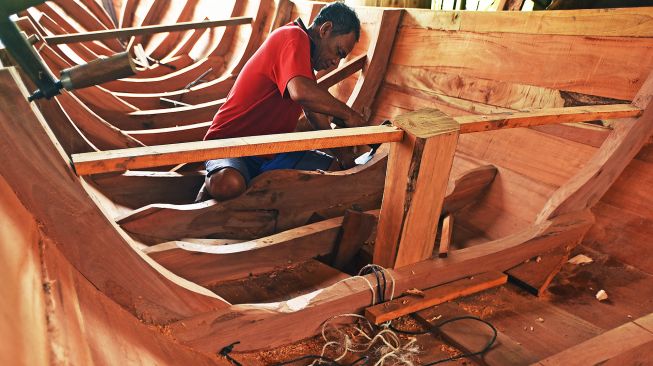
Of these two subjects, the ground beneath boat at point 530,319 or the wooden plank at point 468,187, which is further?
the wooden plank at point 468,187

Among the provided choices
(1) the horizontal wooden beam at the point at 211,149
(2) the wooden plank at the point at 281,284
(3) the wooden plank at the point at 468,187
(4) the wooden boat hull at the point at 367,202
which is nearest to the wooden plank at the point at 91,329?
(4) the wooden boat hull at the point at 367,202

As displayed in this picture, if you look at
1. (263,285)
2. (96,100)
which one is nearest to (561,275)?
(263,285)

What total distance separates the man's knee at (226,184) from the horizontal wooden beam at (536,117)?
104 centimetres

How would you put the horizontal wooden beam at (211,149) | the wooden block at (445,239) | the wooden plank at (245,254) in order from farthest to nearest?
the wooden block at (445,239), the wooden plank at (245,254), the horizontal wooden beam at (211,149)

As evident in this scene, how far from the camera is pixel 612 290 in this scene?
6.21 feet

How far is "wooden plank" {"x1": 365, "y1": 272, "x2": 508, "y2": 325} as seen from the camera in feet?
5.24

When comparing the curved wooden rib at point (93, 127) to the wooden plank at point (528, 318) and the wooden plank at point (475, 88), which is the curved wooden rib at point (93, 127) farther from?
the wooden plank at point (528, 318)

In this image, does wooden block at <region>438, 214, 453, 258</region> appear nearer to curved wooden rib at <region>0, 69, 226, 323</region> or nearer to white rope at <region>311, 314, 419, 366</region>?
white rope at <region>311, 314, 419, 366</region>

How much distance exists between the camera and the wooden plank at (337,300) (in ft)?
4.45

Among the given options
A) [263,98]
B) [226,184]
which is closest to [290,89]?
[263,98]

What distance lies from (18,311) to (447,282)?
1498 millimetres

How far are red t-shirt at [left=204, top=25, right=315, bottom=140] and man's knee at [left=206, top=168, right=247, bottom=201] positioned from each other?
0.63 metres

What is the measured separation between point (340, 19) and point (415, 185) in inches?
58.2

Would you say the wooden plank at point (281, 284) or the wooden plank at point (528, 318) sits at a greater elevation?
the wooden plank at point (528, 318)
